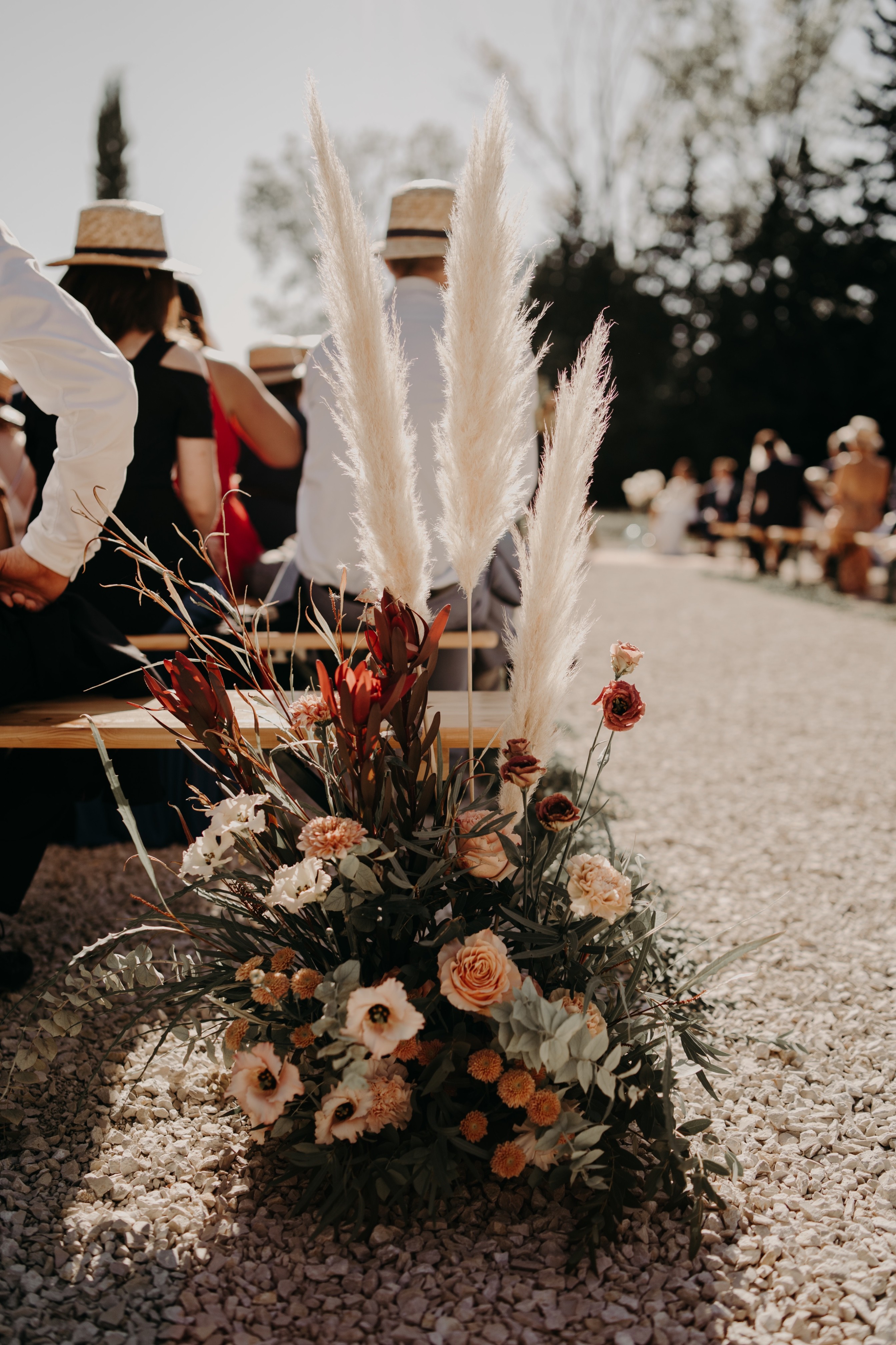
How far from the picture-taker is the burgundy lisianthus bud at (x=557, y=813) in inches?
59.3

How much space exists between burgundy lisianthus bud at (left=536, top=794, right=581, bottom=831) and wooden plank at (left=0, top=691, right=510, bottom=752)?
33cm

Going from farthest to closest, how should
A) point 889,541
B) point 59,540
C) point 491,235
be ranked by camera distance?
point 889,541
point 59,540
point 491,235

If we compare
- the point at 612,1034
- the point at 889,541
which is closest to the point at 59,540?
the point at 612,1034

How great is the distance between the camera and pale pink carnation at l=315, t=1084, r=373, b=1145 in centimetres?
146

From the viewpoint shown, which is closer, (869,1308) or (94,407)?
(869,1308)

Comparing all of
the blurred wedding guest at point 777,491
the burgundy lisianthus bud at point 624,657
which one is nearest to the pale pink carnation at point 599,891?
the burgundy lisianthus bud at point 624,657

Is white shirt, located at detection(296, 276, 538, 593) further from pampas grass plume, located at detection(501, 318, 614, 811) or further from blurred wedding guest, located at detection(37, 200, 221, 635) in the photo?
pampas grass plume, located at detection(501, 318, 614, 811)

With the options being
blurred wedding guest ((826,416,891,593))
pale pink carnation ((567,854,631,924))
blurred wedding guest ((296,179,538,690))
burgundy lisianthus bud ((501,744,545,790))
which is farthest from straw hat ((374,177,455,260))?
blurred wedding guest ((826,416,891,593))

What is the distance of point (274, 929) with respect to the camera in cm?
168

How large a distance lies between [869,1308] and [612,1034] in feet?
1.66

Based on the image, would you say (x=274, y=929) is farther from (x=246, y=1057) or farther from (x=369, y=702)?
(x=369, y=702)

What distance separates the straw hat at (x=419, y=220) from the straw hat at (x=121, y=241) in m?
0.59

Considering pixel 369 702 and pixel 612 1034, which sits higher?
pixel 369 702

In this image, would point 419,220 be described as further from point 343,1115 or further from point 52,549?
point 343,1115
